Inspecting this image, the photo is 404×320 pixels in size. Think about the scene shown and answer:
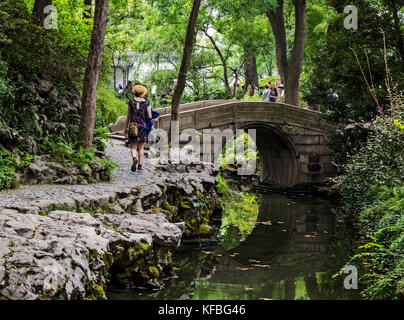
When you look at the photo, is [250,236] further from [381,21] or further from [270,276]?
[381,21]

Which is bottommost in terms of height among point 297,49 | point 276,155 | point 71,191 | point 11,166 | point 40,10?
point 71,191

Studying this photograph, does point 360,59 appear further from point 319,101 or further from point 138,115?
point 138,115

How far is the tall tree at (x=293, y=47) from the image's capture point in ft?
71.7

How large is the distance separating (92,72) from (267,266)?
4.84 m

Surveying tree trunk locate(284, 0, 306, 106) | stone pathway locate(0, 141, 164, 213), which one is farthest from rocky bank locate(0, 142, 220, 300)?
tree trunk locate(284, 0, 306, 106)

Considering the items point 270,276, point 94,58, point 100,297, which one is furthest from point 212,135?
point 100,297

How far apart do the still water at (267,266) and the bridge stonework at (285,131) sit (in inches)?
264

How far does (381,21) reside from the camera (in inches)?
598

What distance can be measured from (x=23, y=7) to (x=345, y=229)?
8.64m

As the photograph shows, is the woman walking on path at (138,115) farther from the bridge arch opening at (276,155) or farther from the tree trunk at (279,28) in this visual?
the tree trunk at (279,28)

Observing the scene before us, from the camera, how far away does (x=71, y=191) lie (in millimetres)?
8656

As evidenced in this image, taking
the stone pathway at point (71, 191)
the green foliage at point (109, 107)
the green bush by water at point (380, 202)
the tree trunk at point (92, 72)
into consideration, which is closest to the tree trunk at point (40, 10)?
the tree trunk at point (92, 72)

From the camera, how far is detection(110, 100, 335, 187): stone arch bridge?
20.5m

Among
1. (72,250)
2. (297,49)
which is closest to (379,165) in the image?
(72,250)
